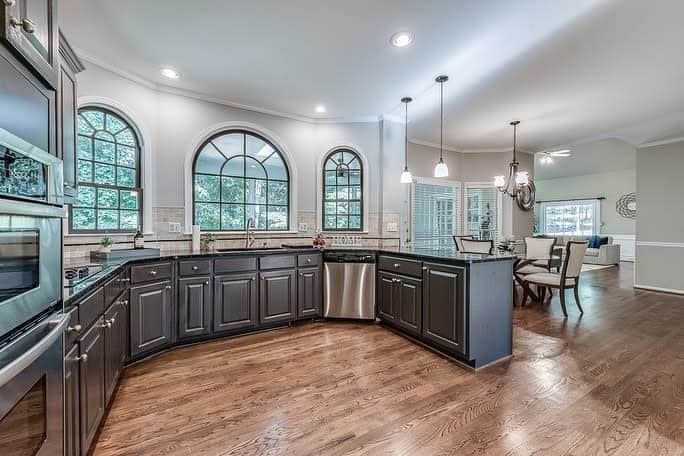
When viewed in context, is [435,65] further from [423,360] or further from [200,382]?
[200,382]

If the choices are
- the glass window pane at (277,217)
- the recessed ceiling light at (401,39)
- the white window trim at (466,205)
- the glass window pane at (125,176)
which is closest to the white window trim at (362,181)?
the glass window pane at (277,217)

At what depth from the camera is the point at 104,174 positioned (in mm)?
3072

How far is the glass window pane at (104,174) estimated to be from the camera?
3.02 m

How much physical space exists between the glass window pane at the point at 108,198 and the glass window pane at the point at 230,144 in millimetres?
1253

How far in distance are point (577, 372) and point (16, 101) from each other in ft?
11.8

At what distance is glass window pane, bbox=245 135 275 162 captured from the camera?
4.12m

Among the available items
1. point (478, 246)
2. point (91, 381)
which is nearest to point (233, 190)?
point (91, 381)

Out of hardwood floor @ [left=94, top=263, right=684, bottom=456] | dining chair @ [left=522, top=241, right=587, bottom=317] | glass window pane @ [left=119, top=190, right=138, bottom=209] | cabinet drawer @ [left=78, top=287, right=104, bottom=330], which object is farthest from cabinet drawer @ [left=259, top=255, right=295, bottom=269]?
dining chair @ [left=522, top=241, right=587, bottom=317]

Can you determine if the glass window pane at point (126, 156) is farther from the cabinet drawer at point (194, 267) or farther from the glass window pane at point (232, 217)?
the cabinet drawer at point (194, 267)

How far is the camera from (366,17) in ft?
7.79

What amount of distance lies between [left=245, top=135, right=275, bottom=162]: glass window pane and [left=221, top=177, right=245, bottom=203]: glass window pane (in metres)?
0.39

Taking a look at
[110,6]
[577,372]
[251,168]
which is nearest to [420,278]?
[577,372]

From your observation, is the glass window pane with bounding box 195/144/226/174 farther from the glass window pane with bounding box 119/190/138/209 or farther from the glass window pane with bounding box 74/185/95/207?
the glass window pane with bounding box 74/185/95/207

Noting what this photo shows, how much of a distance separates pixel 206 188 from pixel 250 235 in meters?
0.78
